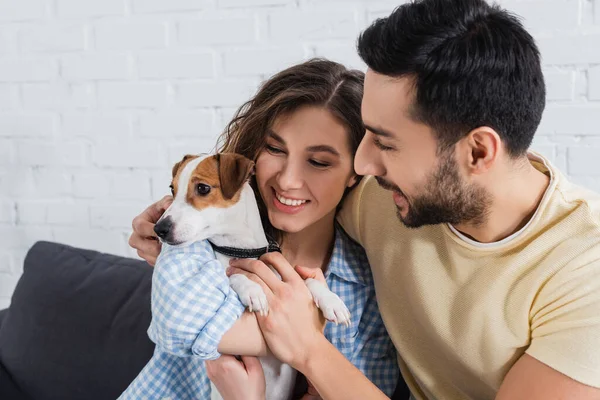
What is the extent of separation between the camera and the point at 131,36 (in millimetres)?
2238

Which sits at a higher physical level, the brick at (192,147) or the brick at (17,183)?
the brick at (192,147)

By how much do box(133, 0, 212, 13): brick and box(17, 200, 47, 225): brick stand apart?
0.84 m

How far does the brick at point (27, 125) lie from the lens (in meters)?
2.41

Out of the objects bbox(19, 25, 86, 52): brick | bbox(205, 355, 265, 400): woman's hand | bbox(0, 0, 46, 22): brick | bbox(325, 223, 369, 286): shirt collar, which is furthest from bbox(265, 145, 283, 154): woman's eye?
bbox(0, 0, 46, 22): brick

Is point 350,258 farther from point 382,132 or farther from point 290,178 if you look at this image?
point 382,132

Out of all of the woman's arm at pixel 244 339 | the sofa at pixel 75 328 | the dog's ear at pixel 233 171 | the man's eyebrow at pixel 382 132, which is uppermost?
the man's eyebrow at pixel 382 132

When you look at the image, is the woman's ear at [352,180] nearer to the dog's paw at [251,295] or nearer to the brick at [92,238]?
the dog's paw at [251,295]

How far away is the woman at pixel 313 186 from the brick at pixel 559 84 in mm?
579

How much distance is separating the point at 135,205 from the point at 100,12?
68 cm

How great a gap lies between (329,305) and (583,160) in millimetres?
934

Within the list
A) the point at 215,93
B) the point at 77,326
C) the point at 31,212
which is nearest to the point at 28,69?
the point at 31,212

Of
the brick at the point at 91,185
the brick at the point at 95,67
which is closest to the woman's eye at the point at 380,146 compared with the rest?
the brick at the point at 95,67

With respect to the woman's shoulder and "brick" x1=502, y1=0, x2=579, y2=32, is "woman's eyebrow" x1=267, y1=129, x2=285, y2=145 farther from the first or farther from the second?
"brick" x1=502, y1=0, x2=579, y2=32

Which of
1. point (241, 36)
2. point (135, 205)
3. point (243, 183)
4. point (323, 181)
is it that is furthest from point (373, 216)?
point (135, 205)
